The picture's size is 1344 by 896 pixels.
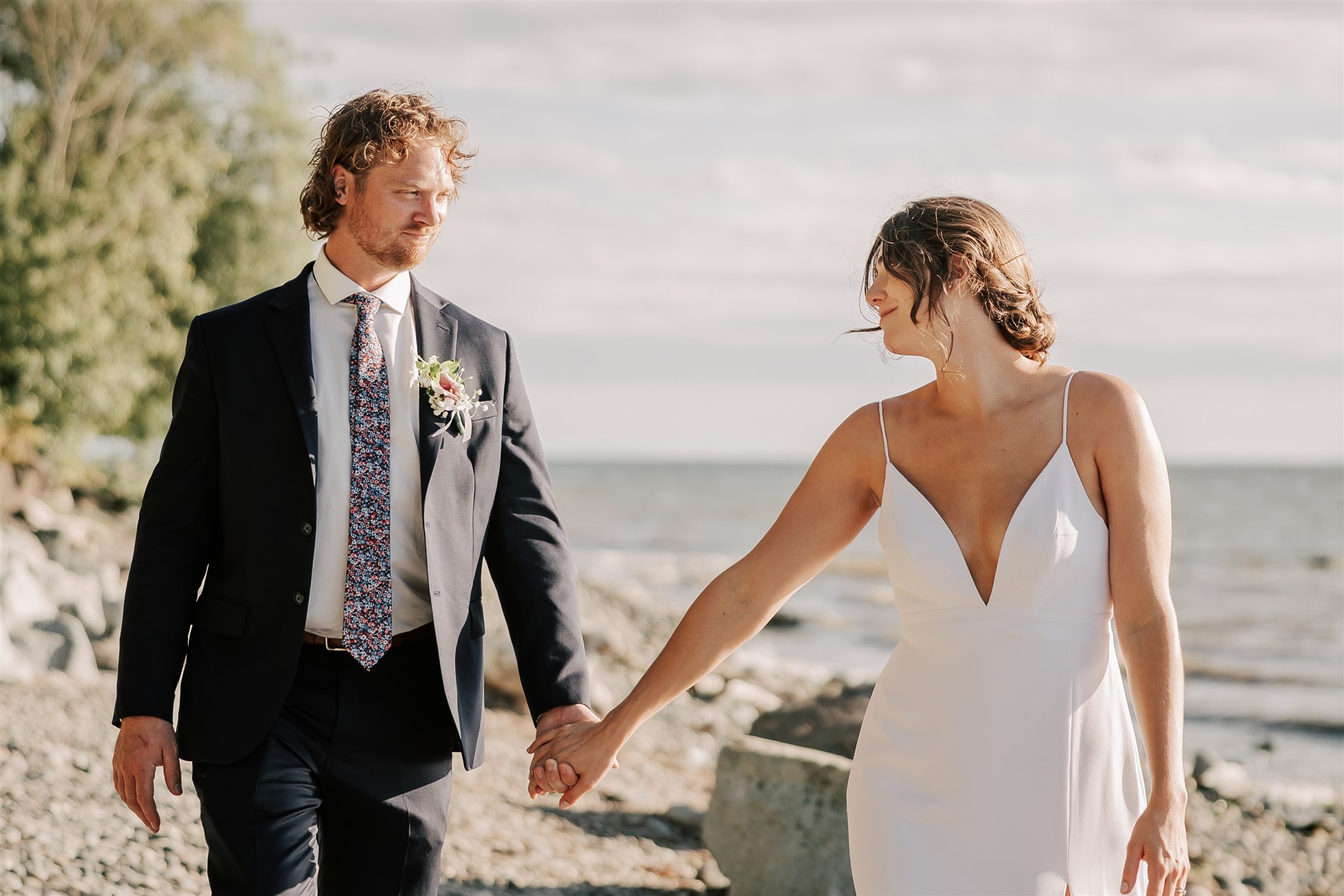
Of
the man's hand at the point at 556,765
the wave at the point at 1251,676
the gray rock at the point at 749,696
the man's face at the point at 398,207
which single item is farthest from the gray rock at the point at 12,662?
the wave at the point at 1251,676

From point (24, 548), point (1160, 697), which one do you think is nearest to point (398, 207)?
point (1160, 697)

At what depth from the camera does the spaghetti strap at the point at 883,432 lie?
11.0 feet

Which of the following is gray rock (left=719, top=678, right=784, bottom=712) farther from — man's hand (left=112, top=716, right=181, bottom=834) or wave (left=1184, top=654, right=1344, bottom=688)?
man's hand (left=112, top=716, right=181, bottom=834)

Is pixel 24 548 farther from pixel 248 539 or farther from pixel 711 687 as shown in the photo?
pixel 248 539

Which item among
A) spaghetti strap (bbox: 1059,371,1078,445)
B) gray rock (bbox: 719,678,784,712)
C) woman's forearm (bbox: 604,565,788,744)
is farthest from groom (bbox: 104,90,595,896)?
gray rock (bbox: 719,678,784,712)

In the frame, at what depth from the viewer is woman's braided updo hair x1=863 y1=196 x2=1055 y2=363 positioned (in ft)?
10.4

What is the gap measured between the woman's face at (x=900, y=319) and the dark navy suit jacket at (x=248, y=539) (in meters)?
1.04

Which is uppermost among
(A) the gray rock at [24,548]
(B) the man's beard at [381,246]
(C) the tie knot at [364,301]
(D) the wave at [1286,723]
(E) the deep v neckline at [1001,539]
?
(B) the man's beard at [381,246]

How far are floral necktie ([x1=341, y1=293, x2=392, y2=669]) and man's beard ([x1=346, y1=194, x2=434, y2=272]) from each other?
9.0 inches

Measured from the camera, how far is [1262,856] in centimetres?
912

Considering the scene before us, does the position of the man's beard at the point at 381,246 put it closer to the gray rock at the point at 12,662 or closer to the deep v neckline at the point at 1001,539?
the deep v neckline at the point at 1001,539

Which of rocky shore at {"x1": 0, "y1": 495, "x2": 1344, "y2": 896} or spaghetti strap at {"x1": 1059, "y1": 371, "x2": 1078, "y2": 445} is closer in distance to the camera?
spaghetti strap at {"x1": 1059, "y1": 371, "x2": 1078, "y2": 445}

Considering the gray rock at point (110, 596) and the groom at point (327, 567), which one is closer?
the groom at point (327, 567)

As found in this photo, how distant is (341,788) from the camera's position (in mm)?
3352
